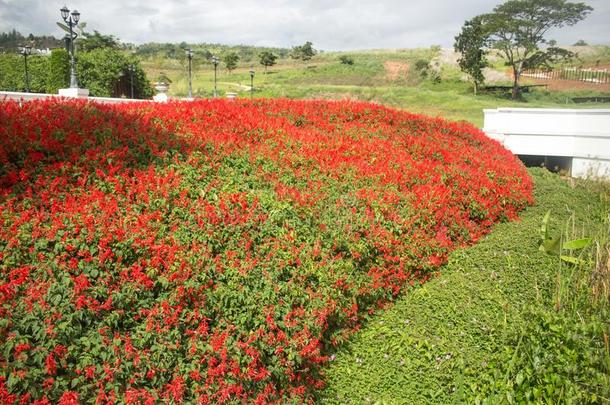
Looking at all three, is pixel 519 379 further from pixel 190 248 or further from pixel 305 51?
pixel 305 51

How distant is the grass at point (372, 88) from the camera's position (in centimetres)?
2884

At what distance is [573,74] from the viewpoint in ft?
126

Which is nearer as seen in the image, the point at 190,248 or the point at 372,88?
the point at 190,248

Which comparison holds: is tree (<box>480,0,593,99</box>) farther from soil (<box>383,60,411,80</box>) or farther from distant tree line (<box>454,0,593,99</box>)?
soil (<box>383,60,411,80</box>)

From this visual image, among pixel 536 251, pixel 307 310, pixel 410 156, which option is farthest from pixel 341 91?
pixel 307 310

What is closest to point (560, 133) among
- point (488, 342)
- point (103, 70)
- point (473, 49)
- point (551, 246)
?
point (551, 246)

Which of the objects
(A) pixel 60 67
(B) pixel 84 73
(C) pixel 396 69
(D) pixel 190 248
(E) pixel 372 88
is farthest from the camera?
(C) pixel 396 69

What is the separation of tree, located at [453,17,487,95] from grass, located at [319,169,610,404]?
34568 mm

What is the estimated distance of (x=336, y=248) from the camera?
485 centimetres

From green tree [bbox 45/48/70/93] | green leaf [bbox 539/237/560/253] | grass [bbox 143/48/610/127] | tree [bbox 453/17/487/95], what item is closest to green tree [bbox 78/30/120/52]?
grass [bbox 143/48/610/127]

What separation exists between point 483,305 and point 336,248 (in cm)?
166

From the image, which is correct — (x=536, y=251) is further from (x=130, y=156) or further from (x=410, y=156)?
(x=130, y=156)

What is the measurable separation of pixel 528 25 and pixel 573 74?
5.75 m

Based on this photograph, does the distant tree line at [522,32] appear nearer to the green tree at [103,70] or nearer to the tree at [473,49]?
the tree at [473,49]
